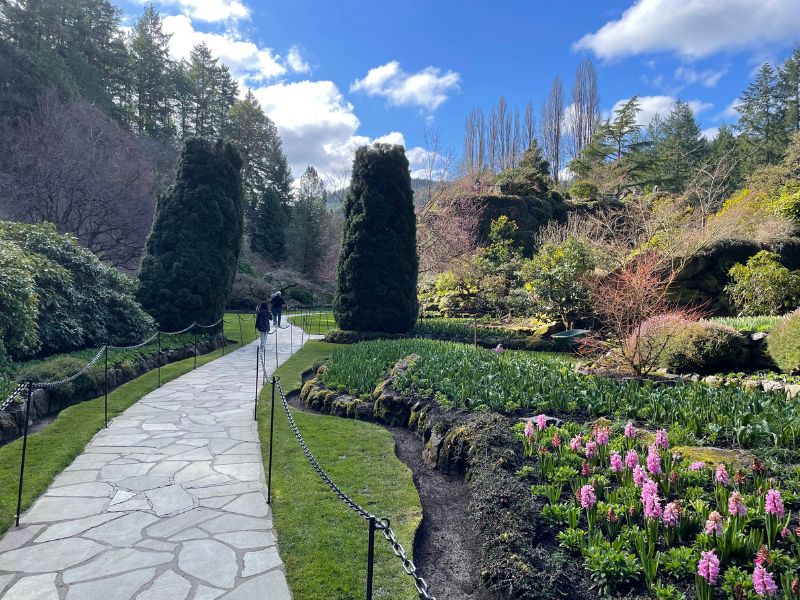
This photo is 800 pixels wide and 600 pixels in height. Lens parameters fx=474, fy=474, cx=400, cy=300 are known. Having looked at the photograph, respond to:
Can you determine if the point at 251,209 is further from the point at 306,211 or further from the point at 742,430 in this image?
the point at 742,430

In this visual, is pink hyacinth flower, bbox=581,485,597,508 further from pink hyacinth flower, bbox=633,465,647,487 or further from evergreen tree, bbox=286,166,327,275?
evergreen tree, bbox=286,166,327,275

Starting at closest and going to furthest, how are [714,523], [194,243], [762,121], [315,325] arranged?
[714,523] → [194,243] → [315,325] → [762,121]

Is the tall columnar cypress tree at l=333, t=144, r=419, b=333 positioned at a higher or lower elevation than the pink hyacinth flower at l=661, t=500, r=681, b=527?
higher

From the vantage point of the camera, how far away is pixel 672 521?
2.79 meters

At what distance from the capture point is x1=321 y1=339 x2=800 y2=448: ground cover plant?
175 inches

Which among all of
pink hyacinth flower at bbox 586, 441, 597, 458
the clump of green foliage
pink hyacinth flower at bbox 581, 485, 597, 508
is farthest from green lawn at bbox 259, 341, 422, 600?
the clump of green foliage

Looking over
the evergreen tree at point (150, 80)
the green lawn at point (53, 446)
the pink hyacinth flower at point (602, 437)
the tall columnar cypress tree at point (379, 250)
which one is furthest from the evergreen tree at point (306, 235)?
the pink hyacinth flower at point (602, 437)

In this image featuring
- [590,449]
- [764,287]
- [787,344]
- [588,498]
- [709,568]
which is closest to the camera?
[709,568]

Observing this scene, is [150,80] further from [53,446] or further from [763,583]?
[763,583]

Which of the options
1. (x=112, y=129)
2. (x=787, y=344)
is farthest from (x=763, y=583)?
(x=112, y=129)

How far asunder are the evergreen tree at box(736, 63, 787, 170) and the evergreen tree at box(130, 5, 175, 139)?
137 feet

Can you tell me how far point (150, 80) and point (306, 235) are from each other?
16.0 meters

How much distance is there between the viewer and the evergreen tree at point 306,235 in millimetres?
36000

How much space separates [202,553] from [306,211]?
35690 mm
